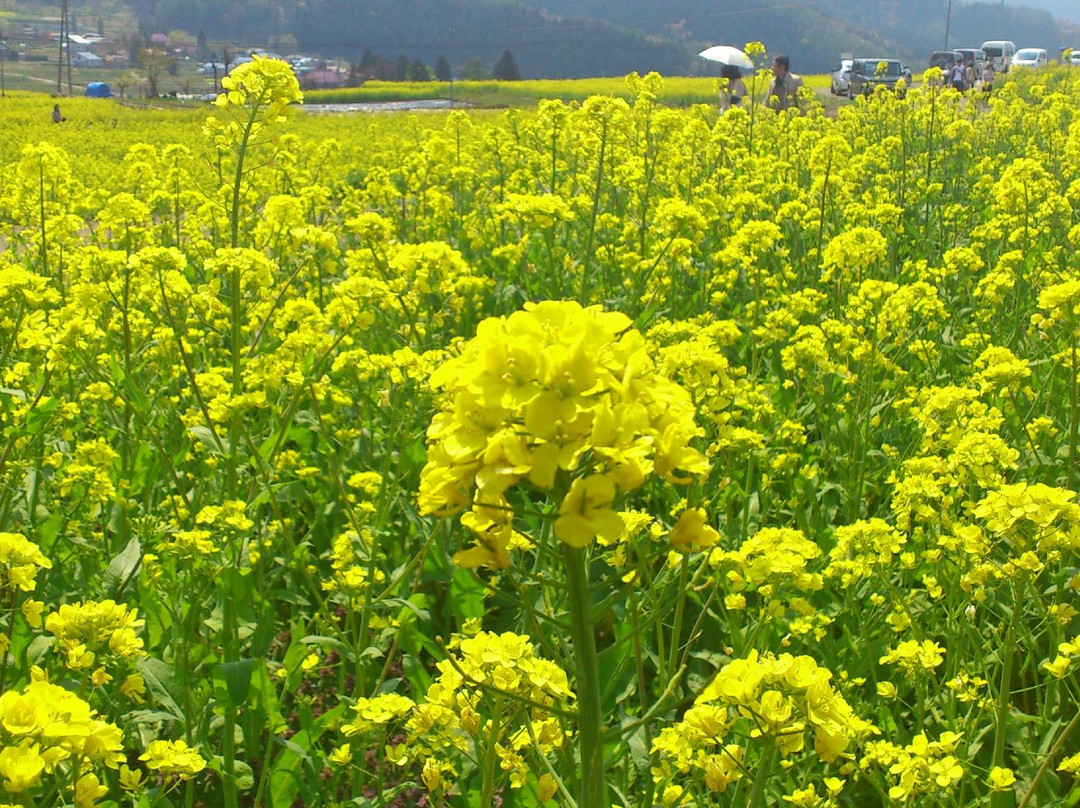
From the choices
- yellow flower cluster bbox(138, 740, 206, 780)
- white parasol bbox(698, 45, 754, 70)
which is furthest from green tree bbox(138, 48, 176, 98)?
yellow flower cluster bbox(138, 740, 206, 780)

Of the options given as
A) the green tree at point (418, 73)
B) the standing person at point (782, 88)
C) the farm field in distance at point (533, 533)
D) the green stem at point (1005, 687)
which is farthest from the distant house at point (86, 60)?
the green stem at point (1005, 687)

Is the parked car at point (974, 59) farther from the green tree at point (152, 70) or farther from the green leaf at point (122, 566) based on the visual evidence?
the green tree at point (152, 70)

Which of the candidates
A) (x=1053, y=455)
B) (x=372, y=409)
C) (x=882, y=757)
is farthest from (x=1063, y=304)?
(x=372, y=409)

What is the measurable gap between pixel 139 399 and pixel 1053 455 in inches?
111

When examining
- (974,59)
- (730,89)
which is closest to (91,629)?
(730,89)

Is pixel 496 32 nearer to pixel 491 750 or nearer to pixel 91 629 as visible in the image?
pixel 91 629

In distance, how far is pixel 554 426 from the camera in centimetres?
103

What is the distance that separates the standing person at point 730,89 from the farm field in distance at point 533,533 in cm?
445

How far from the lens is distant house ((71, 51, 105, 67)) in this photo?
104500 mm

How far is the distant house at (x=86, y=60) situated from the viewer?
104500mm

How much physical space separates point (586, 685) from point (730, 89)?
10578 millimetres

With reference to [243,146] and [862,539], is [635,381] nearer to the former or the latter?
[862,539]

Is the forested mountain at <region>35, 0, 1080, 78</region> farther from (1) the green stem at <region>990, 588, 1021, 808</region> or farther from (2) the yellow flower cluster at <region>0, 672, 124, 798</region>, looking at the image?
(2) the yellow flower cluster at <region>0, 672, 124, 798</region>

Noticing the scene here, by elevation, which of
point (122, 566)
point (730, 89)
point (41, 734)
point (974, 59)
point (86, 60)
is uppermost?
point (86, 60)
